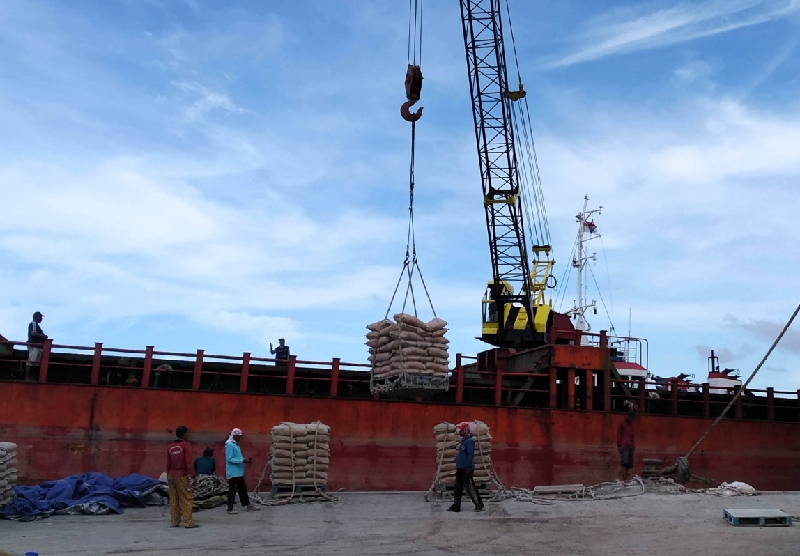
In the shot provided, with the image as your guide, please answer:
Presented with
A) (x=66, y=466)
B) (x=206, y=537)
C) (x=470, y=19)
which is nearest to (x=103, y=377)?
(x=66, y=466)

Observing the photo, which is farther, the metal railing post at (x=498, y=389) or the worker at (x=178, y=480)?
the metal railing post at (x=498, y=389)

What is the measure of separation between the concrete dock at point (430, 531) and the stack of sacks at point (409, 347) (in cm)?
260

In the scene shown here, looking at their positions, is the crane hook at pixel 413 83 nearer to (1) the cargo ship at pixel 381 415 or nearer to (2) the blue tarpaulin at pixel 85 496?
(1) the cargo ship at pixel 381 415

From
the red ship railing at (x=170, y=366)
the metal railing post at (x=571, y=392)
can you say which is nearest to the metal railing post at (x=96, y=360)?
the red ship railing at (x=170, y=366)

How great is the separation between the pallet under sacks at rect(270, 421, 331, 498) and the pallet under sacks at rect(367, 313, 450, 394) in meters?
1.67

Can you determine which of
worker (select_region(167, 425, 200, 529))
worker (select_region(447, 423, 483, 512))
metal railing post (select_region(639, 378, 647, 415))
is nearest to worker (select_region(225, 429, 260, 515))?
worker (select_region(167, 425, 200, 529))

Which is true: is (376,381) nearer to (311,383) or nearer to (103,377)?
(311,383)

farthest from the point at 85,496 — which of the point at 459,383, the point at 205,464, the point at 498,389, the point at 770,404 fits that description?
the point at 770,404

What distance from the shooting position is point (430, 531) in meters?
11.0

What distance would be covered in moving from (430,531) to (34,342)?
1270 centimetres

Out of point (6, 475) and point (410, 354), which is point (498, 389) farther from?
point (6, 475)

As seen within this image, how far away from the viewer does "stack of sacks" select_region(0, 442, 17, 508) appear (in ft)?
40.6

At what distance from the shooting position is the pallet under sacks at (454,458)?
15.3 metres

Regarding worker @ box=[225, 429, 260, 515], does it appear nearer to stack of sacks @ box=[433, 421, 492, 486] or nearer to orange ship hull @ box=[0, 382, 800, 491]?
stack of sacks @ box=[433, 421, 492, 486]
